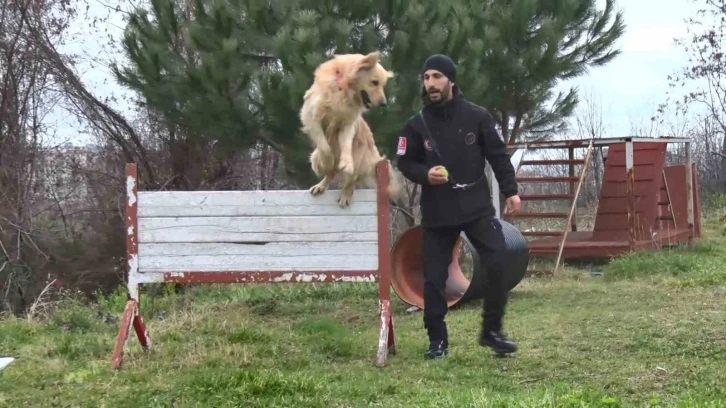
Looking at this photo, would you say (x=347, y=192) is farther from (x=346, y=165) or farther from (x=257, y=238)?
(x=257, y=238)

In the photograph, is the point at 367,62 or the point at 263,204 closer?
the point at 367,62

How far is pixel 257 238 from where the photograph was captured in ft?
18.8

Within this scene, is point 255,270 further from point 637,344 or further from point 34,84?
point 34,84

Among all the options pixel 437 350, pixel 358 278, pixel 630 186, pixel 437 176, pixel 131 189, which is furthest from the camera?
pixel 630 186

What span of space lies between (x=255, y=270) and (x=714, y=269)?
648 centimetres

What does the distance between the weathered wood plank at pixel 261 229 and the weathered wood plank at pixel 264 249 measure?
32 mm

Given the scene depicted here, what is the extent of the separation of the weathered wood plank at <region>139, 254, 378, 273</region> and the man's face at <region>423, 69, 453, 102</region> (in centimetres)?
126

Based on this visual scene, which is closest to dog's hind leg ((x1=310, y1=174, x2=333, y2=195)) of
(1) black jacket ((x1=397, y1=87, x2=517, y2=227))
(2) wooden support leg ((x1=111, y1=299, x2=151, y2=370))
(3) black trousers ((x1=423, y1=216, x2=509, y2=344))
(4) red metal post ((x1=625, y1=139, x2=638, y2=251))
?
(1) black jacket ((x1=397, y1=87, x2=517, y2=227))

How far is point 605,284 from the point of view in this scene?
9711 mm

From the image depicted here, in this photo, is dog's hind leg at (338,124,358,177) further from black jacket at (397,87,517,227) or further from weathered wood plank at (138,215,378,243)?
black jacket at (397,87,517,227)

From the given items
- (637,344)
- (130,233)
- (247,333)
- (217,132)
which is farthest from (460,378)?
(217,132)

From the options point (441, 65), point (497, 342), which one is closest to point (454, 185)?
point (441, 65)

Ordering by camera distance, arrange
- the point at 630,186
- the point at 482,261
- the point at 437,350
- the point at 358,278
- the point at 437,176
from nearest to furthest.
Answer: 1. the point at 437,176
2. the point at 482,261
3. the point at 437,350
4. the point at 358,278
5. the point at 630,186

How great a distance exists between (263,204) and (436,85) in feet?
5.07
